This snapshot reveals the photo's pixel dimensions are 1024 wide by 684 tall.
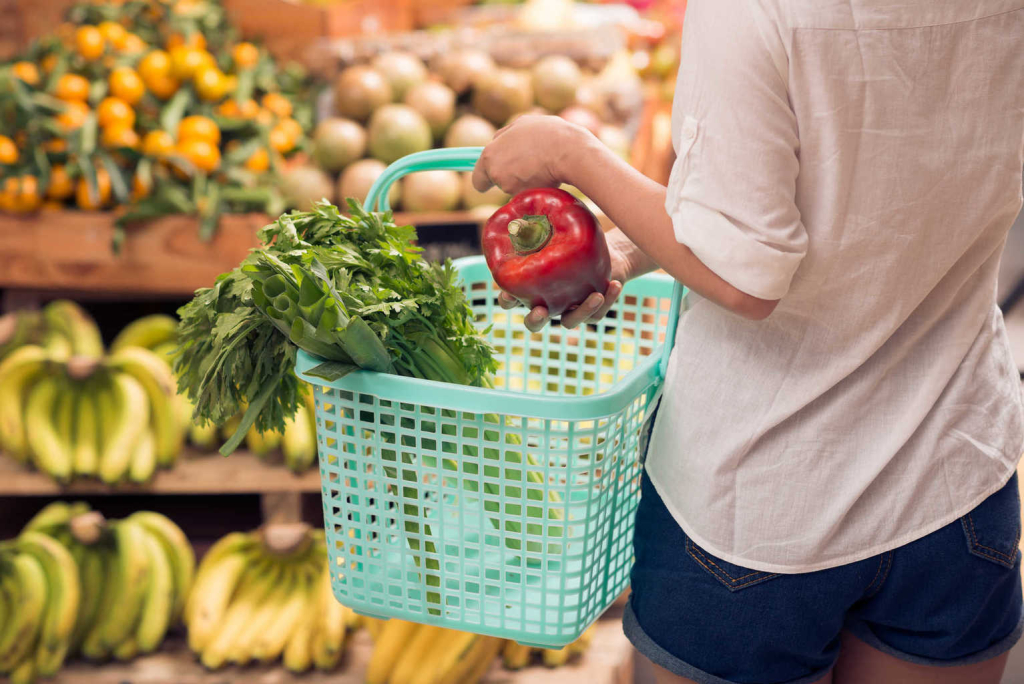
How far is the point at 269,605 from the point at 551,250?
1379 millimetres

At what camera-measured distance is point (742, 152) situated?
665 millimetres

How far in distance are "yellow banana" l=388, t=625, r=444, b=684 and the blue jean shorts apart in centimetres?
97

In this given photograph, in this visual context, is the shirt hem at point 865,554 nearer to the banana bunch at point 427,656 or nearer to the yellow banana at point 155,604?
the banana bunch at point 427,656

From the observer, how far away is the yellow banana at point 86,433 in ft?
6.43

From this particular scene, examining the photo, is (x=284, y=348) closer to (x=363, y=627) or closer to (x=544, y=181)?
(x=544, y=181)

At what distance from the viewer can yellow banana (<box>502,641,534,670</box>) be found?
5.99 ft

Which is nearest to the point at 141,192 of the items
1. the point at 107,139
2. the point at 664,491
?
the point at 107,139

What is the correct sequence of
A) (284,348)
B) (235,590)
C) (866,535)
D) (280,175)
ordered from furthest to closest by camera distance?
(280,175), (235,590), (284,348), (866,535)

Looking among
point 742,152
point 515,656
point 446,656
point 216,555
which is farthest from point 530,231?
point 216,555

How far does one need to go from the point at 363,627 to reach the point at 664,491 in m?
1.31

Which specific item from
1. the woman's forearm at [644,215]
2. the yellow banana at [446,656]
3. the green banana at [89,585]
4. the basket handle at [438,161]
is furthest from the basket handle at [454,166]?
the green banana at [89,585]

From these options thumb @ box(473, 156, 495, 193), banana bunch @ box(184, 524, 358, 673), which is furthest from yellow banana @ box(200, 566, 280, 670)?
thumb @ box(473, 156, 495, 193)

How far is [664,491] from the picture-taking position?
872 mm

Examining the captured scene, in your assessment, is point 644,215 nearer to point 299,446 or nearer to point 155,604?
point 299,446
